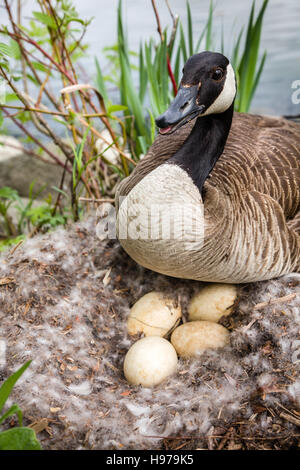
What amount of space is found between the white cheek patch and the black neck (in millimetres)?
33

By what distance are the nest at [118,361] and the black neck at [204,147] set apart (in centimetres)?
44

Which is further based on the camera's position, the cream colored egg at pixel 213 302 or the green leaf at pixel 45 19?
the green leaf at pixel 45 19

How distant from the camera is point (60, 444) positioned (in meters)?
0.93

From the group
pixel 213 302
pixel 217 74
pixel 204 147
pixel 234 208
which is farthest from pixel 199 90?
pixel 213 302

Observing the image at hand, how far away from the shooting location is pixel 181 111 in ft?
3.31

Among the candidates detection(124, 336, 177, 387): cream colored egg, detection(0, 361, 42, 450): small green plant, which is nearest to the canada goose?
detection(124, 336, 177, 387): cream colored egg

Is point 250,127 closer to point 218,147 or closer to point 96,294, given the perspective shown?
point 218,147

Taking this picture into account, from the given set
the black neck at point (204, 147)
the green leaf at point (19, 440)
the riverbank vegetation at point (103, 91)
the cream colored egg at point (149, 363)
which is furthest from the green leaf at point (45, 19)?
the green leaf at point (19, 440)

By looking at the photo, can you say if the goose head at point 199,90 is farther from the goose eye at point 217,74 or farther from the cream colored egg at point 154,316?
the cream colored egg at point 154,316

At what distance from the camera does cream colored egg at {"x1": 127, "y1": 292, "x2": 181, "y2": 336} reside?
133cm

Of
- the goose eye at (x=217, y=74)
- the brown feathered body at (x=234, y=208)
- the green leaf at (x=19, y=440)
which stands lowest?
the green leaf at (x=19, y=440)

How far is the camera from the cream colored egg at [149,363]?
3.86 ft

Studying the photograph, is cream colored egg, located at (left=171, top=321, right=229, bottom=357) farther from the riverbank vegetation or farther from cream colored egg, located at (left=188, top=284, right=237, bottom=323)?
the riverbank vegetation

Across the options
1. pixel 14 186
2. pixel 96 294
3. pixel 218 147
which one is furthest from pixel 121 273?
pixel 14 186
